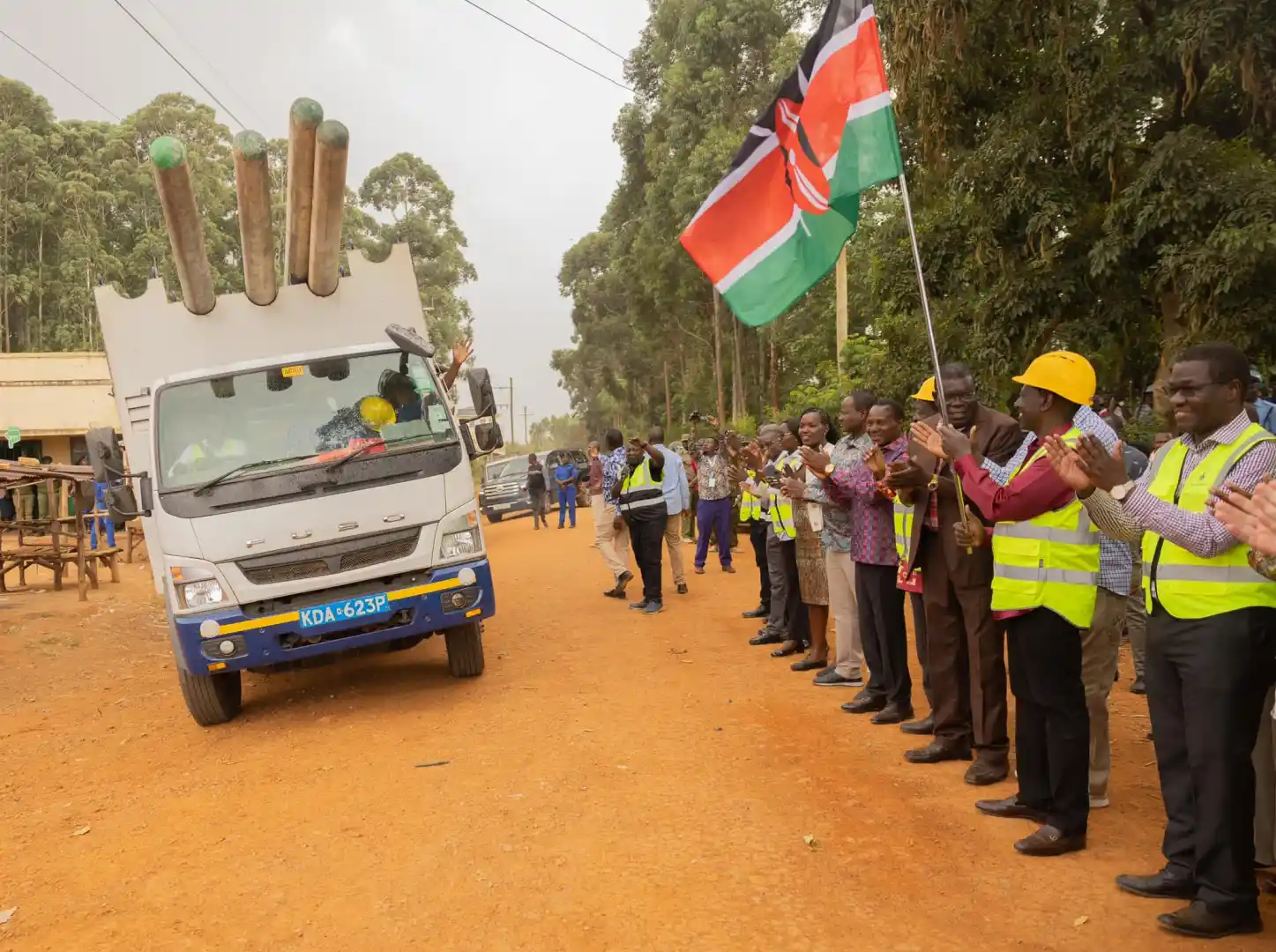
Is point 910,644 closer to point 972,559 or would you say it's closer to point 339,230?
point 972,559

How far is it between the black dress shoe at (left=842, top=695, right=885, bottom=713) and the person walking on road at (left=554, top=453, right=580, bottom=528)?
18123mm

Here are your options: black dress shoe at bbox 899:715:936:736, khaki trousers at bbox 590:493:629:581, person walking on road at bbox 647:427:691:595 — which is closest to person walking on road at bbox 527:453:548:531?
khaki trousers at bbox 590:493:629:581

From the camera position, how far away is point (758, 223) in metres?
5.63

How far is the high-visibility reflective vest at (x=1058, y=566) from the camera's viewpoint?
4094mm

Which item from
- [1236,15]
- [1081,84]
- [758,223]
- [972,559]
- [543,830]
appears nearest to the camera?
[543,830]

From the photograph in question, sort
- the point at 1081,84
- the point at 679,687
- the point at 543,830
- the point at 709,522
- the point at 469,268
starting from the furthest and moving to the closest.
→ the point at 469,268 < the point at 709,522 < the point at 1081,84 < the point at 679,687 < the point at 543,830

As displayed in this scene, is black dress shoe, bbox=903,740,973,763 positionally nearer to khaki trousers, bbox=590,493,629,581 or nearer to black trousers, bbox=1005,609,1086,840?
black trousers, bbox=1005,609,1086,840

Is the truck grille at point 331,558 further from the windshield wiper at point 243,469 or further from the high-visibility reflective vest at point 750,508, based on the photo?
the high-visibility reflective vest at point 750,508

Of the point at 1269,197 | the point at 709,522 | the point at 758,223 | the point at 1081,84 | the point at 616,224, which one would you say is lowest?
the point at 709,522

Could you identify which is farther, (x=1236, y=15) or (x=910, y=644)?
(x=910, y=644)

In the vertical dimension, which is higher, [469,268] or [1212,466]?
[469,268]

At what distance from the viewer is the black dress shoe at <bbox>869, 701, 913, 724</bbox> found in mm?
6176

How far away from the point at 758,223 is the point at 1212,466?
290cm

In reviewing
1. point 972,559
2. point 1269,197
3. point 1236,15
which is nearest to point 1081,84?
point 1236,15
